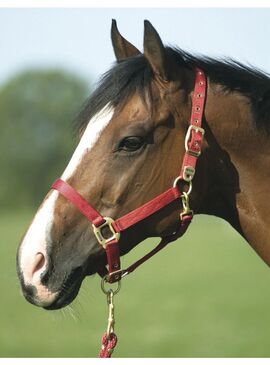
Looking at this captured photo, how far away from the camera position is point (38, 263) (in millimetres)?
3529

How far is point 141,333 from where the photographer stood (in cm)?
1298

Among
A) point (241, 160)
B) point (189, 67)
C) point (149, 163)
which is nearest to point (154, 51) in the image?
point (189, 67)

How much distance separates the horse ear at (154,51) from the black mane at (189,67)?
2.5 inches

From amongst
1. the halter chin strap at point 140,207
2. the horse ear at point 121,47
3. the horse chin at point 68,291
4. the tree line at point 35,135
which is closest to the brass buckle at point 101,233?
the halter chin strap at point 140,207

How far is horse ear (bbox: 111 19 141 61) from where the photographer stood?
14.0ft

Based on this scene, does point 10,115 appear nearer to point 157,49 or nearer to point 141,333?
point 141,333

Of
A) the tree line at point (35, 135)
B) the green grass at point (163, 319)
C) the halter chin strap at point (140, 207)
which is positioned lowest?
the tree line at point (35, 135)

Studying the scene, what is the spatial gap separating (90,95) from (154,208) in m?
0.84

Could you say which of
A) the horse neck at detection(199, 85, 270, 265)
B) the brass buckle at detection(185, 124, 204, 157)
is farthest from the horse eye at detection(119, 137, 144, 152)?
the horse neck at detection(199, 85, 270, 265)

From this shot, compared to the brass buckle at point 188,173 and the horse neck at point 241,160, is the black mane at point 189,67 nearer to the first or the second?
the horse neck at point 241,160

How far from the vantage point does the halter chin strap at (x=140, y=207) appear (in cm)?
363

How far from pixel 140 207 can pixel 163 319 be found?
11.5 metres

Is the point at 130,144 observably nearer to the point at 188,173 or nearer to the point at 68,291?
the point at 188,173

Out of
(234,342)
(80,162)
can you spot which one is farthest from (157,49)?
(234,342)
